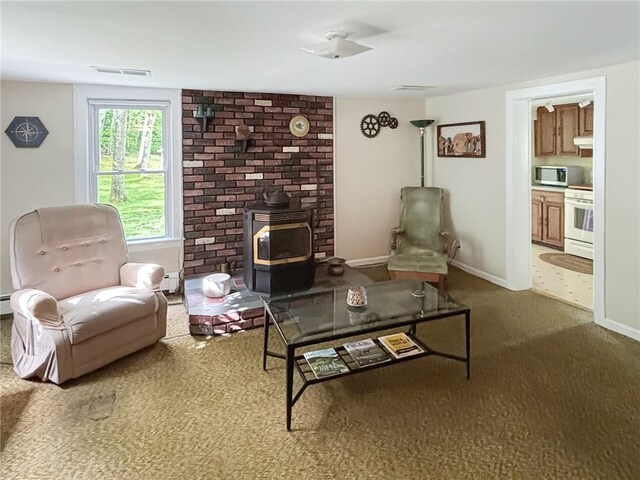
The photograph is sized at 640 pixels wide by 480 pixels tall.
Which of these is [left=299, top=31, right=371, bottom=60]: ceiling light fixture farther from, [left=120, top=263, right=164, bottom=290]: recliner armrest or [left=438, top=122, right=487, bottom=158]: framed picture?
[left=438, top=122, right=487, bottom=158]: framed picture

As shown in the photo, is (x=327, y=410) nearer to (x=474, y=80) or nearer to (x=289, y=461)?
(x=289, y=461)

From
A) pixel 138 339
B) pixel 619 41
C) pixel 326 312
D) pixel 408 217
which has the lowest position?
pixel 138 339

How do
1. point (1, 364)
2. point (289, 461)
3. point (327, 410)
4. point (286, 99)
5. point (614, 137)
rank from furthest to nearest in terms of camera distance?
point (286, 99) < point (614, 137) < point (1, 364) < point (327, 410) < point (289, 461)

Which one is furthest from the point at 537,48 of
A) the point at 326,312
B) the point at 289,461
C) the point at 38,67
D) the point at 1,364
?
the point at 1,364

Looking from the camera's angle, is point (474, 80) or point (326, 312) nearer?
point (326, 312)

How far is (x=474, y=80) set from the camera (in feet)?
13.1

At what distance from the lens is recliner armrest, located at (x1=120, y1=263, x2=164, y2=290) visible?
3.28 m

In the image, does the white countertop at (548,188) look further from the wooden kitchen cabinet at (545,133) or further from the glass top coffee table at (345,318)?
the glass top coffee table at (345,318)

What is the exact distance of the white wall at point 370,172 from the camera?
514 cm

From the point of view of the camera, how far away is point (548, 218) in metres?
6.20

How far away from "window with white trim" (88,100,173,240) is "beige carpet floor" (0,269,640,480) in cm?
163

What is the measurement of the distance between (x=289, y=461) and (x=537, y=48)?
2800 mm

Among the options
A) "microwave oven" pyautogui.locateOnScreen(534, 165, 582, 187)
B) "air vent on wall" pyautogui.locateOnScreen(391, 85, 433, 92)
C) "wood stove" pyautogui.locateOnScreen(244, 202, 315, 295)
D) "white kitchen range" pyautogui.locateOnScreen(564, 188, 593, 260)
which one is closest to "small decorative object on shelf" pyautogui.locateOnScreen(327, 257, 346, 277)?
"wood stove" pyautogui.locateOnScreen(244, 202, 315, 295)

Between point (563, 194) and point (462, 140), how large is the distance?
196cm
